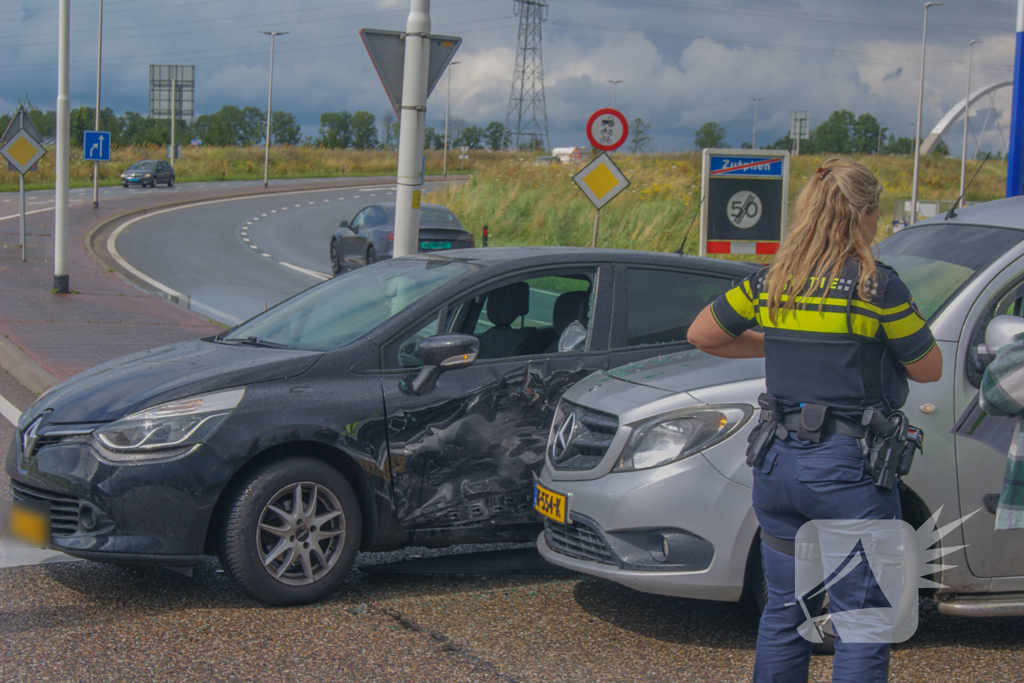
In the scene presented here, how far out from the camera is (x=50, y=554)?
16.7 ft

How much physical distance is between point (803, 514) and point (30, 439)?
336cm

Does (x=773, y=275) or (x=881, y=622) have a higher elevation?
(x=773, y=275)

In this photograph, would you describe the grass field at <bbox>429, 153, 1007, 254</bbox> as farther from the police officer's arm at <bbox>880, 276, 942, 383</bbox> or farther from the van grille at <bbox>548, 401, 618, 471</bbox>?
the police officer's arm at <bbox>880, 276, 942, 383</bbox>

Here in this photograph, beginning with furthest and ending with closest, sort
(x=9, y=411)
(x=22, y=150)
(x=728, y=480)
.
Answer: (x=22, y=150), (x=9, y=411), (x=728, y=480)

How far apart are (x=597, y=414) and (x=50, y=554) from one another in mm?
2888

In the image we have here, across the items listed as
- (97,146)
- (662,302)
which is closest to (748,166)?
(662,302)

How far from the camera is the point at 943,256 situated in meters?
4.38

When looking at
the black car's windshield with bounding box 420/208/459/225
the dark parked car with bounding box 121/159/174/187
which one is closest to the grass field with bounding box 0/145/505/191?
the dark parked car with bounding box 121/159/174/187

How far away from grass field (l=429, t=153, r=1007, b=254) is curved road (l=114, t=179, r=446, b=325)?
5.27 metres

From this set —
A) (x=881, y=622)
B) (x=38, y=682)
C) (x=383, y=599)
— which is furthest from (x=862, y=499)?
(x=38, y=682)

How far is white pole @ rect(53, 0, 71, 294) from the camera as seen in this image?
1680 centimetres

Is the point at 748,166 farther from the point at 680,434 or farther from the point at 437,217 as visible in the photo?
the point at 437,217

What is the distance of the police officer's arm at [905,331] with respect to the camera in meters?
2.81

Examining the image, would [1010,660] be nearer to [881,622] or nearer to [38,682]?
[881,622]
